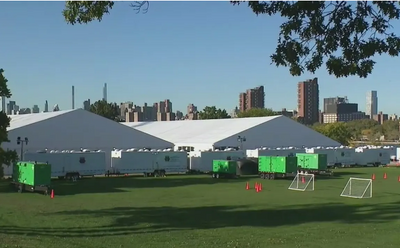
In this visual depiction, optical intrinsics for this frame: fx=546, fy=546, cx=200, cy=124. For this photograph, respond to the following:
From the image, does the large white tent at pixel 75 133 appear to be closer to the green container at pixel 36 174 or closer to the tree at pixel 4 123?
the green container at pixel 36 174

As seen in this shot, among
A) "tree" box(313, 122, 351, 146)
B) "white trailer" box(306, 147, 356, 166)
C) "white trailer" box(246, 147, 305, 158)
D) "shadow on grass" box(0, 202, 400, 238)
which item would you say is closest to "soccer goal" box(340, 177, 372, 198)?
"shadow on grass" box(0, 202, 400, 238)

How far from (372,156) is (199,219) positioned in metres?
56.4

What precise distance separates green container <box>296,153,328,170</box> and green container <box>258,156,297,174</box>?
5895 millimetres

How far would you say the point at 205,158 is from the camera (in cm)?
5884

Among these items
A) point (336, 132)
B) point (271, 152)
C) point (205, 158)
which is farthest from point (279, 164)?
point (336, 132)

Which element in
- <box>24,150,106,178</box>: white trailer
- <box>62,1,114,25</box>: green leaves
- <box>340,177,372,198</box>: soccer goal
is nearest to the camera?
<box>62,1,114,25</box>: green leaves

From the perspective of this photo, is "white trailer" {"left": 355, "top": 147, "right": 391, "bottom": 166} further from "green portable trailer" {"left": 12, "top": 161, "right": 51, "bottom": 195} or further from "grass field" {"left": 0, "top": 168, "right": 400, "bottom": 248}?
"green portable trailer" {"left": 12, "top": 161, "right": 51, "bottom": 195}

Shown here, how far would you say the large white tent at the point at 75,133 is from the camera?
54.4 metres

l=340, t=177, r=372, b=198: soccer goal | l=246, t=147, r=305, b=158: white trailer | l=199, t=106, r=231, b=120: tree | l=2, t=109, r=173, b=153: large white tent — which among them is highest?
l=199, t=106, r=231, b=120: tree

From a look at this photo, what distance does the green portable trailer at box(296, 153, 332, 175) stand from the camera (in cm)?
5541

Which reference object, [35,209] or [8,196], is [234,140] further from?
[35,209]

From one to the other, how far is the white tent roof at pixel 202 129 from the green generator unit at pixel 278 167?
1586cm

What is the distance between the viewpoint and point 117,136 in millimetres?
60094

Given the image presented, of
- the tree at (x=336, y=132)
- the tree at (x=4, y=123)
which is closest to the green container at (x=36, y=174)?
the tree at (x=4, y=123)
